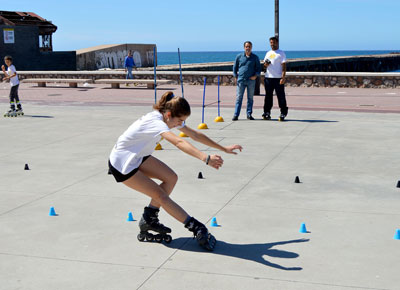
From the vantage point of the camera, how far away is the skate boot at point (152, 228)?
5.42 m

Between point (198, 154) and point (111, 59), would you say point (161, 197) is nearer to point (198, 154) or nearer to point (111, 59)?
point (198, 154)

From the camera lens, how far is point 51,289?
4398 mm

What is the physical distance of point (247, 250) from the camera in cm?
524

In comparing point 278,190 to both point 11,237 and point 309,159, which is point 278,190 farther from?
point 11,237

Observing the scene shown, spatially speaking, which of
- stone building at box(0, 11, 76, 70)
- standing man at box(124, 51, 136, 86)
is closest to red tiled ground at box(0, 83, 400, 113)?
standing man at box(124, 51, 136, 86)

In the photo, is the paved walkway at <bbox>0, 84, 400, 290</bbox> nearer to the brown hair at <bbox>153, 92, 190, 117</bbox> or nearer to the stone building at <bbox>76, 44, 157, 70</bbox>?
the brown hair at <bbox>153, 92, 190, 117</bbox>

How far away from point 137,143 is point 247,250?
137cm

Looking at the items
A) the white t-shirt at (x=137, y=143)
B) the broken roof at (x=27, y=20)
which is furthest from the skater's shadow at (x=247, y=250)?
the broken roof at (x=27, y=20)

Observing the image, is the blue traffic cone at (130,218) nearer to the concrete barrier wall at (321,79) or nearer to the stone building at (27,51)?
the concrete barrier wall at (321,79)

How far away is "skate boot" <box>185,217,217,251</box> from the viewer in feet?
17.0

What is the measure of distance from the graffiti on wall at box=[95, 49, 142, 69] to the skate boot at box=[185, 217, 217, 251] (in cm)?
5113

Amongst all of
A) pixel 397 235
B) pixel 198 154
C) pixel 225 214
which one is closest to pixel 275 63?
A: pixel 225 214

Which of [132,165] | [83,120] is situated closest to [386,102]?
[83,120]

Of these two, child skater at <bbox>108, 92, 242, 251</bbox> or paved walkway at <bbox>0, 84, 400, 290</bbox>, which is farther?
child skater at <bbox>108, 92, 242, 251</bbox>
